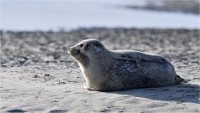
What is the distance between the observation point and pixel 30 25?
936 inches

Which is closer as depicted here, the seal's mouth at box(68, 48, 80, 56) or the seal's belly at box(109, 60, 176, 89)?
the seal's mouth at box(68, 48, 80, 56)

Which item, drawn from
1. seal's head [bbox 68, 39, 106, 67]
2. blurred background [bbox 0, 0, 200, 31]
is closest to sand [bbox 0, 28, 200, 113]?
seal's head [bbox 68, 39, 106, 67]

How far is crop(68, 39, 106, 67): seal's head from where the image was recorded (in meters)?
8.48

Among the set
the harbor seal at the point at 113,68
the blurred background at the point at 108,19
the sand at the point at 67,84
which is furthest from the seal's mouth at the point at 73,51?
the blurred background at the point at 108,19

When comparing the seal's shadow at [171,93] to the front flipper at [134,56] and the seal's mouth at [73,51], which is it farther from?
the seal's mouth at [73,51]

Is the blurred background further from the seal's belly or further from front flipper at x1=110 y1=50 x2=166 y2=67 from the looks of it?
the seal's belly

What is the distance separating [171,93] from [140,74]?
66 centimetres

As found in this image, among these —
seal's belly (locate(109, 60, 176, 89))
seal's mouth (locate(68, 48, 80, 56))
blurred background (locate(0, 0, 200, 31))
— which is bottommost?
seal's belly (locate(109, 60, 176, 89))

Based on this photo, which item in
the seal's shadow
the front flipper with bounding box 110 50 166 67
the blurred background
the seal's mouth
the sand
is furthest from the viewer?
the blurred background

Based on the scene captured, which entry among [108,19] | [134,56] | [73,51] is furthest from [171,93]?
[108,19]

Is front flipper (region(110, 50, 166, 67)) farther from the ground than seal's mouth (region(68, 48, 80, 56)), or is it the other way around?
seal's mouth (region(68, 48, 80, 56))

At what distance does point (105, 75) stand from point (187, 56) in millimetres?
5487

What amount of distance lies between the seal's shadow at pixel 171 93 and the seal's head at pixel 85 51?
76cm

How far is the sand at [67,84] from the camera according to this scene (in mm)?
7289
